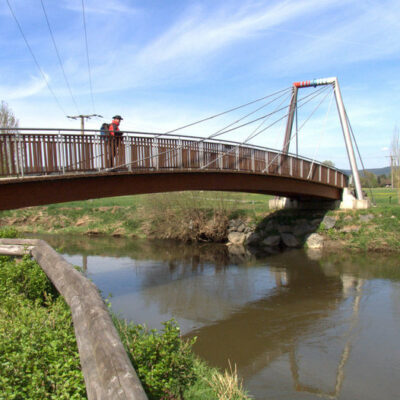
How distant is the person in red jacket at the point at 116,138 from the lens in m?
13.2

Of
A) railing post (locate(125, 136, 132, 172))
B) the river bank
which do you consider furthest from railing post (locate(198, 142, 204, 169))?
the river bank

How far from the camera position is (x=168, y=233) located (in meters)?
29.8

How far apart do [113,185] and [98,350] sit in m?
10.1

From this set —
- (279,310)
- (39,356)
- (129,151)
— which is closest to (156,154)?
(129,151)

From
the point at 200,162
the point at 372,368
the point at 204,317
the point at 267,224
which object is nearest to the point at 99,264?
the point at 200,162

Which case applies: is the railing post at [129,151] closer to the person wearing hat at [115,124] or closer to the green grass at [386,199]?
the person wearing hat at [115,124]

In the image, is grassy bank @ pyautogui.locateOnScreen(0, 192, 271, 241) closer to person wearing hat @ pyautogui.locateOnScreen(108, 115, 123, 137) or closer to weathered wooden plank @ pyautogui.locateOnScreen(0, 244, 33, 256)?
person wearing hat @ pyautogui.locateOnScreen(108, 115, 123, 137)

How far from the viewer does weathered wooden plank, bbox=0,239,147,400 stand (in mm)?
2861

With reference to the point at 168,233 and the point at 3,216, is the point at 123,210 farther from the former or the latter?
the point at 3,216

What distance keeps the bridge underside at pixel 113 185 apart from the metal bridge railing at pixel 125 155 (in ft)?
0.88

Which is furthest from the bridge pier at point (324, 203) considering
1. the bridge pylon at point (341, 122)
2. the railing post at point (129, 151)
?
the railing post at point (129, 151)

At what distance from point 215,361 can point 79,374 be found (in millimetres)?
5899

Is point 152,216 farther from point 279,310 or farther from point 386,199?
point 386,199

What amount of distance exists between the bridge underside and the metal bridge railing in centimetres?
27
